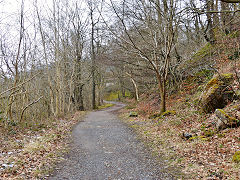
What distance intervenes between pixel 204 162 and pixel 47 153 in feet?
16.5

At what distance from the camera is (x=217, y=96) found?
767 cm

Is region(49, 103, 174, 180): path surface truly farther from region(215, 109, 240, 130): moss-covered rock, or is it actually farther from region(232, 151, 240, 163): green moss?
region(215, 109, 240, 130): moss-covered rock

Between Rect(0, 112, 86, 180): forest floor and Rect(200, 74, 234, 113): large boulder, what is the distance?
6.15m

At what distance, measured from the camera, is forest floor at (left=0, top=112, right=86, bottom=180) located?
15.9ft

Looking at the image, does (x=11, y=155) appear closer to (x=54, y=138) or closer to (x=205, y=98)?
(x=54, y=138)

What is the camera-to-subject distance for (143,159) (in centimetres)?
576

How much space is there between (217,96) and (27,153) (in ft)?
24.9

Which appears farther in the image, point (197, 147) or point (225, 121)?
point (225, 121)

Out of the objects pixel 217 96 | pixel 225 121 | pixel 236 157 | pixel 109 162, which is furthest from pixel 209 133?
pixel 109 162

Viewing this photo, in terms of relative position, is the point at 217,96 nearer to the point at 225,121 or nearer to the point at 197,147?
the point at 225,121

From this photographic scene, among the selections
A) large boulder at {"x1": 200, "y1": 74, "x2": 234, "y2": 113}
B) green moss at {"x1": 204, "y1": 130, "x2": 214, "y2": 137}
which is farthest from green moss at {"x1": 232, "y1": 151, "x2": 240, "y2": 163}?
large boulder at {"x1": 200, "y1": 74, "x2": 234, "y2": 113}

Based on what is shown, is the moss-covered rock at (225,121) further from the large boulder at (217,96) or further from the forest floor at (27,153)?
the forest floor at (27,153)

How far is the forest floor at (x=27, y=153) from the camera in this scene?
484 centimetres

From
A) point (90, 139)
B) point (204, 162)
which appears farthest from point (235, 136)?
point (90, 139)
